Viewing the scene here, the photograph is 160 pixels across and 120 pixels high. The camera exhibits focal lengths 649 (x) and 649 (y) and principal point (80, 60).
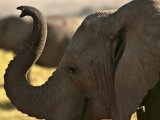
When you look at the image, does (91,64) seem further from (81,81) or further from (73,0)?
(73,0)

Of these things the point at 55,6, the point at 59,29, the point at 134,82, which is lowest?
the point at 134,82

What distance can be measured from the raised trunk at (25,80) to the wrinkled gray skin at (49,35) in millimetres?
10813

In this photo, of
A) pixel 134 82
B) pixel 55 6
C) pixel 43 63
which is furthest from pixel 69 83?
pixel 55 6

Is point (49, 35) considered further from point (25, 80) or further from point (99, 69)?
point (99, 69)

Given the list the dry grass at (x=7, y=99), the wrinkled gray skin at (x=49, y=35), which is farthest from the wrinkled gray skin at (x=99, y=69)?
the wrinkled gray skin at (x=49, y=35)

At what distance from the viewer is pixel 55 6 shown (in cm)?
9369

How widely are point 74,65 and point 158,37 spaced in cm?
86

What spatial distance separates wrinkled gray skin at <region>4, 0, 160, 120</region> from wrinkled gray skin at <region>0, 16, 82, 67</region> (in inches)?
426

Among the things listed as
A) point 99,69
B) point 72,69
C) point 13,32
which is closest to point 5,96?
A: point 13,32

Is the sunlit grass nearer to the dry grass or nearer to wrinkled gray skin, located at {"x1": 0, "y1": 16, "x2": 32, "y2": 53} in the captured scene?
the dry grass

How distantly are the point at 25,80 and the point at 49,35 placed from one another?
11.3 metres

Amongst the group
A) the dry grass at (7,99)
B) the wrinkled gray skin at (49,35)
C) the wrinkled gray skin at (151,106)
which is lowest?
the wrinkled gray skin at (151,106)

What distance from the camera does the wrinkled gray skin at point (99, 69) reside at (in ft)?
13.3

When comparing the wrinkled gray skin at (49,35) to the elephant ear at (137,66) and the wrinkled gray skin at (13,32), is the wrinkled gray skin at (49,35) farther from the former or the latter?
the elephant ear at (137,66)
